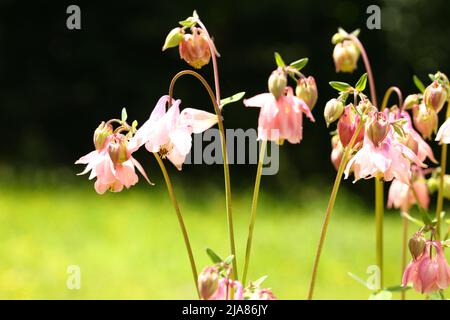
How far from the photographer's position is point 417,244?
155 centimetres

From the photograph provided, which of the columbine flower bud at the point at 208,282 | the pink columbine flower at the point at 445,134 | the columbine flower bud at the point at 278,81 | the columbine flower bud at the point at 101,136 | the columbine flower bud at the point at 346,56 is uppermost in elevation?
the columbine flower bud at the point at 346,56

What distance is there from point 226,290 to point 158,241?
3808 mm

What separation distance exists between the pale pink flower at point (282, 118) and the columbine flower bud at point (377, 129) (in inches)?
4.7

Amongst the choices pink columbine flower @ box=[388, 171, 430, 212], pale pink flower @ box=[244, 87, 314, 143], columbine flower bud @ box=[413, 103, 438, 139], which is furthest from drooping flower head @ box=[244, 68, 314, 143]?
pink columbine flower @ box=[388, 171, 430, 212]

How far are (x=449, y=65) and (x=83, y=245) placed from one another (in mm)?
4601

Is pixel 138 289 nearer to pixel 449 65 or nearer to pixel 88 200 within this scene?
pixel 88 200

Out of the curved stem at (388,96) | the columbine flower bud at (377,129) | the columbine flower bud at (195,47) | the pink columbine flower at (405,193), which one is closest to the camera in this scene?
the columbine flower bud at (377,129)

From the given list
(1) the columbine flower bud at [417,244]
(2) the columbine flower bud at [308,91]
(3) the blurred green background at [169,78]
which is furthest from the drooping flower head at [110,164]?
(3) the blurred green background at [169,78]

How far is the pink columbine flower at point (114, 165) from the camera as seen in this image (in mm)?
1480

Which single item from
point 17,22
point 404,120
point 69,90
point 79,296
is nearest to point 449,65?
point 69,90

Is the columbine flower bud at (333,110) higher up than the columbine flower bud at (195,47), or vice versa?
the columbine flower bud at (195,47)

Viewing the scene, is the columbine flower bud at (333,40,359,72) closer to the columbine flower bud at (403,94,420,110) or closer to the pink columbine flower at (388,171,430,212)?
the columbine flower bud at (403,94,420,110)

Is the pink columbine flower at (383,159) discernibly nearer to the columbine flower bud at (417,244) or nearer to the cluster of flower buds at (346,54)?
the columbine flower bud at (417,244)

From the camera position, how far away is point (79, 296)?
3.96 metres
